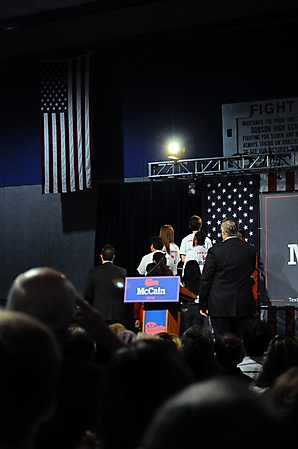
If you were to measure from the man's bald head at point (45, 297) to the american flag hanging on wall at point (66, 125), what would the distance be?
11.4 meters

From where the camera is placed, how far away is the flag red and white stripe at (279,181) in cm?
1089

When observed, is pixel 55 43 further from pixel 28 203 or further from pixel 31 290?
pixel 31 290

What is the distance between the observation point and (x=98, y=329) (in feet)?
6.23

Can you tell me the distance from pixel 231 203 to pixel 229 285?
4.10m

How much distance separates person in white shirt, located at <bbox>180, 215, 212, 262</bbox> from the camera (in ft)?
35.2

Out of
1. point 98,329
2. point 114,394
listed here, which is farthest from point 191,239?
point 114,394

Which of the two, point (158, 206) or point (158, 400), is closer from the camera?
point (158, 400)

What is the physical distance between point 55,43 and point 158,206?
3.92 meters

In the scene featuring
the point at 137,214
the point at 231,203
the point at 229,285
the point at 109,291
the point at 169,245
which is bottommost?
the point at 109,291

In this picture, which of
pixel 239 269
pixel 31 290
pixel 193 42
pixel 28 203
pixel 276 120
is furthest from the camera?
pixel 28 203

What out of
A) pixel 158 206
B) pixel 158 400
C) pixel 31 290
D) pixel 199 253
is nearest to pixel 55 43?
pixel 158 206

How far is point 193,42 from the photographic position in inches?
506

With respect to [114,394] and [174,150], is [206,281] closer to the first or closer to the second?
[174,150]

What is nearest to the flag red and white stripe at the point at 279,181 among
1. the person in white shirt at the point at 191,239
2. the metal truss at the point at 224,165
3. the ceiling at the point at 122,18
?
the metal truss at the point at 224,165
